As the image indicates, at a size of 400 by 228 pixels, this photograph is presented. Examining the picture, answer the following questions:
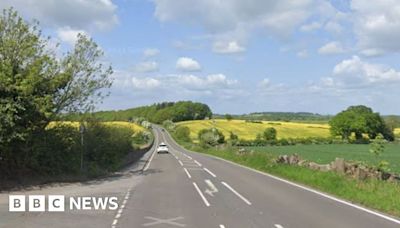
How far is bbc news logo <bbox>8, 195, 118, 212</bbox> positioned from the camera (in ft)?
54.2

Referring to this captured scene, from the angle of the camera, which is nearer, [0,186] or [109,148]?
[0,186]

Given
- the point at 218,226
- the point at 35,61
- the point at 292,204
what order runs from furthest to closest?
the point at 35,61, the point at 292,204, the point at 218,226

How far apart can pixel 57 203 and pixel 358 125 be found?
133 m

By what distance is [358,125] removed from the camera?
143 m

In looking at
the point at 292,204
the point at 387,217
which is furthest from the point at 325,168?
the point at 387,217

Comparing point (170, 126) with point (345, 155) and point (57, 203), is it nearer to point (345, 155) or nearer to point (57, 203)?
point (345, 155)

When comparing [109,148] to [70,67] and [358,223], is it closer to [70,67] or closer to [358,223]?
[70,67]

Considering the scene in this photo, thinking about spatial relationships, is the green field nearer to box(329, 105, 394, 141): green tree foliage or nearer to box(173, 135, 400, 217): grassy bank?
box(173, 135, 400, 217): grassy bank

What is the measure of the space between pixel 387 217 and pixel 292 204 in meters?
3.48

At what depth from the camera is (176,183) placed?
26.3 meters

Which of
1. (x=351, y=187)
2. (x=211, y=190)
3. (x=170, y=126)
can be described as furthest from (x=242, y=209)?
(x=170, y=126)

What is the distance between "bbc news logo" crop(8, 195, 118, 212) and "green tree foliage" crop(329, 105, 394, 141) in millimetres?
130625

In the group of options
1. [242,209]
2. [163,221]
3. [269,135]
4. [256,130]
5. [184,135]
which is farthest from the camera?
[256,130]

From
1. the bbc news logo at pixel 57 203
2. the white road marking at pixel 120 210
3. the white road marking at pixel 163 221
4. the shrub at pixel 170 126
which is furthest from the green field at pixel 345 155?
the shrub at pixel 170 126
